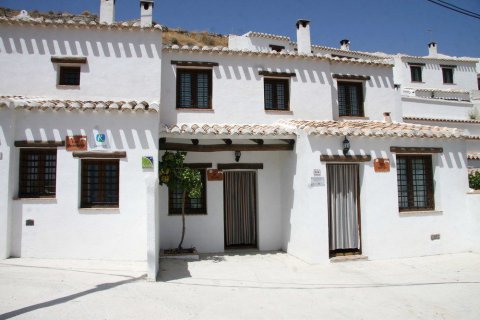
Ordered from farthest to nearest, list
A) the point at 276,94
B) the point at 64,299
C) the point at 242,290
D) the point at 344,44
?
the point at 344,44
the point at 276,94
the point at 242,290
the point at 64,299

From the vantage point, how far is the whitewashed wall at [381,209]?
9.27 metres

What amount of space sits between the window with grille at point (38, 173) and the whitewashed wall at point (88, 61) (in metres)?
2.72

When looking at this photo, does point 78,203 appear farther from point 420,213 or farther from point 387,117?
point 387,117

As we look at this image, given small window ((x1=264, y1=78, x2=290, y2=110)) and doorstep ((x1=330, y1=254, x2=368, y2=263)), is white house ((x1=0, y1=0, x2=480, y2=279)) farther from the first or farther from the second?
doorstep ((x1=330, y1=254, x2=368, y2=263))

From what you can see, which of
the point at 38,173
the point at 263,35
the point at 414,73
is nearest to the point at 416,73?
the point at 414,73

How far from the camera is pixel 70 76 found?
36.3 feet

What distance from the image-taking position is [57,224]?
8.57 meters

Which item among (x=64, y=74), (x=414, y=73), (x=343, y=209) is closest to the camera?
(x=343, y=209)

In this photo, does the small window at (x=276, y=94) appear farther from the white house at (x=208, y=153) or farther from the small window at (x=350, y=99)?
the small window at (x=350, y=99)

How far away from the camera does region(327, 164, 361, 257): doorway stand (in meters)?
9.81

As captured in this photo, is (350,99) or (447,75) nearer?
(350,99)

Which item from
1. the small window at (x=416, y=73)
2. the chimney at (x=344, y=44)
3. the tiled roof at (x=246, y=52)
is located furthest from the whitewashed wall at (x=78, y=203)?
the small window at (x=416, y=73)

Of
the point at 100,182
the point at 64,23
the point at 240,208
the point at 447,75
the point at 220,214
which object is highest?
the point at 447,75

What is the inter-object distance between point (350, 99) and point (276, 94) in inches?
124
